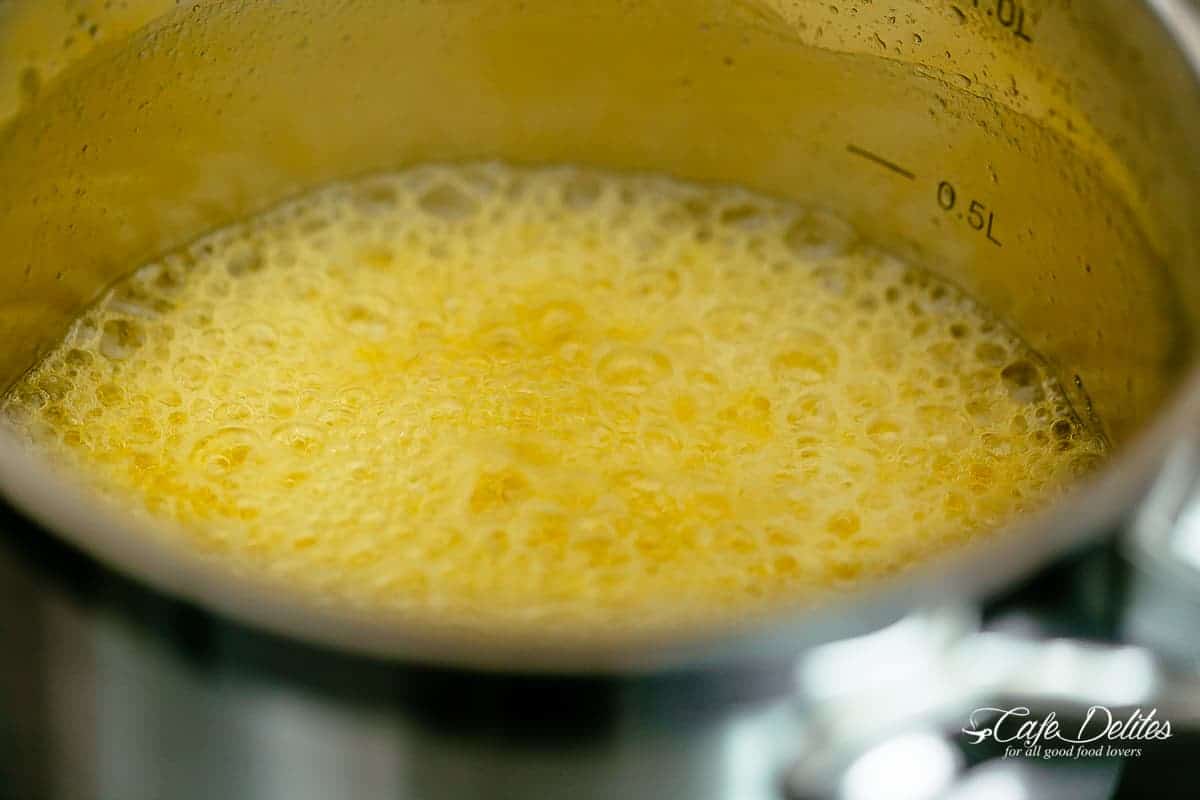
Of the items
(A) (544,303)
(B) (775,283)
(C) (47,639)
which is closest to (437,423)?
(A) (544,303)

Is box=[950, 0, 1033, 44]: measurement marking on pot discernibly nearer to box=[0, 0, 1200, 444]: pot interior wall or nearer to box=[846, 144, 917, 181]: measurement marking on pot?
box=[0, 0, 1200, 444]: pot interior wall

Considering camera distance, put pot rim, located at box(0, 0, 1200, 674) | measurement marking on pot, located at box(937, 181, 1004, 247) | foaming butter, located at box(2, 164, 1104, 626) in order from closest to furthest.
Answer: pot rim, located at box(0, 0, 1200, 674)
foaming butter, located at box(2, 164, 1104, 626)
measurement marking on pot, located at box(937, 181, 1004, 247)

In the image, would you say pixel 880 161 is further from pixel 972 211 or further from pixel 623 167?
pixel 623 167

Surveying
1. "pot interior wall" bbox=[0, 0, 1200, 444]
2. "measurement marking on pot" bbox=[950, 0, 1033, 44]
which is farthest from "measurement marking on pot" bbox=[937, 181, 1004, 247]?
"measurement marking on pot" bbox=[950, 0, 1033, 44]

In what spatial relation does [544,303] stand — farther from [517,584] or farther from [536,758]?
[536,758]

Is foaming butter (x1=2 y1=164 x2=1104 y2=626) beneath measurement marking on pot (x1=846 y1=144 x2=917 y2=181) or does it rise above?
beneath

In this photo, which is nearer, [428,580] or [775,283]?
[428,580]

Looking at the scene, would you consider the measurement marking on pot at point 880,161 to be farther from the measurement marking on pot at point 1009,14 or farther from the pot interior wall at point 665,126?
the measurement marking on pot at point 1009,14

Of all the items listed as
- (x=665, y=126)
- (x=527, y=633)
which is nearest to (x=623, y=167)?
(x=665, y=126)
